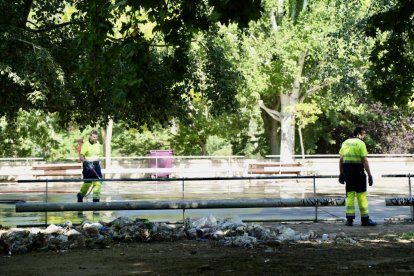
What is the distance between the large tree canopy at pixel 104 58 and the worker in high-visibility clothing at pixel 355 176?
3559 mm

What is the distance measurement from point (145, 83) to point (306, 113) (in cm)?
2902

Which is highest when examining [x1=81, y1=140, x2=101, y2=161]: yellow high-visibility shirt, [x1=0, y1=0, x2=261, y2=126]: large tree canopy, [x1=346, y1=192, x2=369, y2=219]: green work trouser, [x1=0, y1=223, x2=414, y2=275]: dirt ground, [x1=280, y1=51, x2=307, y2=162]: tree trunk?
[x1=280, y1=51, x2=307, y2=162]: tree trunk

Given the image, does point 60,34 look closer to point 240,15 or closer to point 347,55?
point 240,15

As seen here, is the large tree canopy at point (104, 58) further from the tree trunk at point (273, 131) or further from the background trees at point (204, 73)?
the tree trunk at point (273, 131)

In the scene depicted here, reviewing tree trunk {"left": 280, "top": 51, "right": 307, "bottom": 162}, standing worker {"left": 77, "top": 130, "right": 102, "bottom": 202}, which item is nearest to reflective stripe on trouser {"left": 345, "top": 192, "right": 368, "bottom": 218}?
standing worker {"left": 77, "top": 130, "right": 102, "bottom": 202}

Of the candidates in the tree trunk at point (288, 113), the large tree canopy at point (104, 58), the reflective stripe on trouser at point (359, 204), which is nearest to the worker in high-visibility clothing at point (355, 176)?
the reflective stripe on trouser at point (359, 204)

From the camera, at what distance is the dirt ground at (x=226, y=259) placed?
26.3 feet

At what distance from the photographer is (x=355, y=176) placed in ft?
41.9

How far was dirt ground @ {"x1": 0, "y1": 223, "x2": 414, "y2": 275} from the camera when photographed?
8.01 metres

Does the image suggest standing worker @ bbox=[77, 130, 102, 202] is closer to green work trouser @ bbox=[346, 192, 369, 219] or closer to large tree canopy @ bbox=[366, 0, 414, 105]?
green work trouser @ bbox=[346, 192, 369, 219]

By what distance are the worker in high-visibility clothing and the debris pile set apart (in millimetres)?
1657

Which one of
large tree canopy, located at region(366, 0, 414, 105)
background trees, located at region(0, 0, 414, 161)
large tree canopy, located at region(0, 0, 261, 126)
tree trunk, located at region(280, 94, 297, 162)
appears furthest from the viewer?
tree trunk, located at region(280, 94, 297, 162)

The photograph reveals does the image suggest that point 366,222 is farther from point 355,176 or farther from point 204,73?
point 204,73

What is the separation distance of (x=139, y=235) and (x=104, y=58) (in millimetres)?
3187
